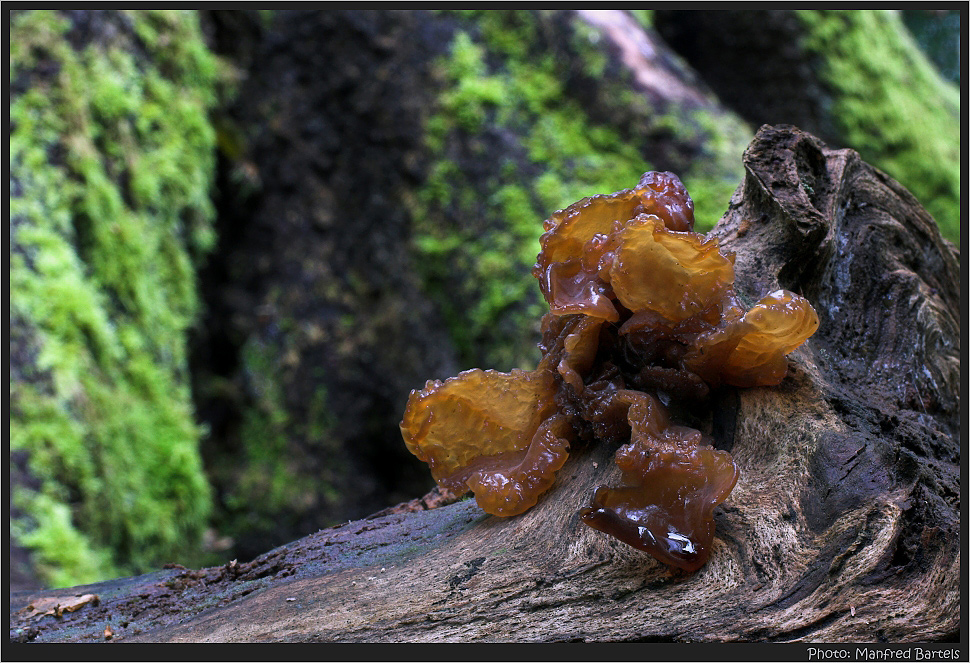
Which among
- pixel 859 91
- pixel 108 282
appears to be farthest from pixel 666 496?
pixel 859 91

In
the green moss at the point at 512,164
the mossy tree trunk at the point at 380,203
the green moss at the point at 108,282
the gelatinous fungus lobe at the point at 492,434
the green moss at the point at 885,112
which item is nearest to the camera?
the gelatinous fungus lobe at the point at 492,434

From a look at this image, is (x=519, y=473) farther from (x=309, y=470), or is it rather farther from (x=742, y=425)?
(x=309, y=470)

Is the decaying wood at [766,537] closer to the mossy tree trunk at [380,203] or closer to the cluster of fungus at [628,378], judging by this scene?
the cluster of fungus at [628,378]

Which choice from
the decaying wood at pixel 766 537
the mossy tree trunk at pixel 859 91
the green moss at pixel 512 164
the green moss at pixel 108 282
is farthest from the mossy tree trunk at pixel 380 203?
the decaying wood at pixel 766 537

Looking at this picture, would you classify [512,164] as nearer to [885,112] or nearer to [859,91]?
[859,91]

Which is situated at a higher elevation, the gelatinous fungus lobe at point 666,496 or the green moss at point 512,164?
the green moss at point 512,164

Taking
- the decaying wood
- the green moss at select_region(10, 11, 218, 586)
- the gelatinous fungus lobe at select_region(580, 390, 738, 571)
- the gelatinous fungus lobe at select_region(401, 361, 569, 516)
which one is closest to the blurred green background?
the green moss at select_region(10, 11, 218, 586)

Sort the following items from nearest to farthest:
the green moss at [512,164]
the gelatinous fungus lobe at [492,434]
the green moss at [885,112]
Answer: the gelatinous fungus lobe at [492,434]
the green moss at [512,164]
the green moss at [885,112]
